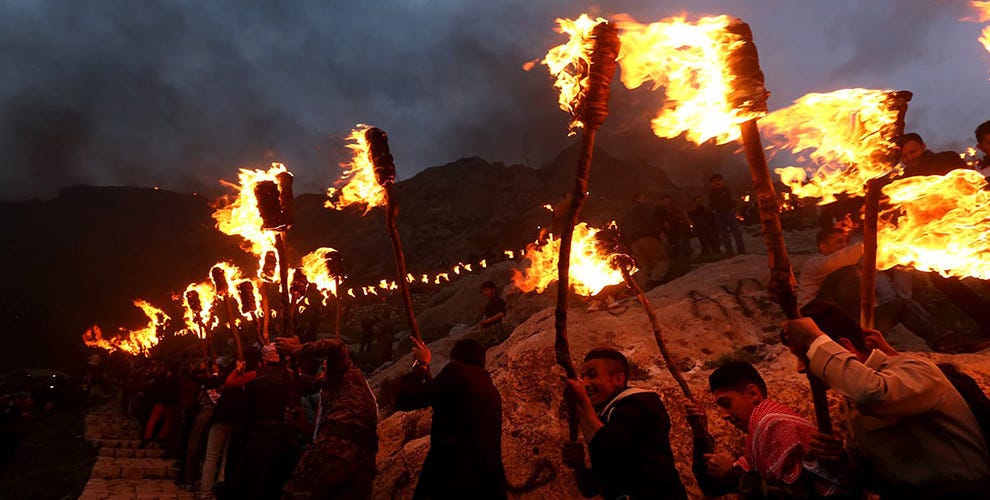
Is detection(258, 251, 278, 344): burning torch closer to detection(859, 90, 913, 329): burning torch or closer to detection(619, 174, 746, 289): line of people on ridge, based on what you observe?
detection(859, 90, 913, 329): burning torch

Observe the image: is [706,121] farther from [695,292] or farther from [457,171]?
[457,171]

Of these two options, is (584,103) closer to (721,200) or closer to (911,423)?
(911,423)

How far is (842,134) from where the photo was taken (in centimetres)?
393

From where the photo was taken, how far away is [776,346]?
319 inches

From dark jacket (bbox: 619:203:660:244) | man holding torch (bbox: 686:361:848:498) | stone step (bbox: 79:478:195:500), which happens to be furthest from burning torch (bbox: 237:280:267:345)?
dark jacket (bbox: 619:203:660:244)

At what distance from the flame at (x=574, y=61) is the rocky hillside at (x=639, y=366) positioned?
9.24 ft

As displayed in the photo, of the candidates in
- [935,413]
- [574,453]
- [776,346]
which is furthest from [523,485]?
[776,346]

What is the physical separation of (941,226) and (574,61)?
3.00 meters

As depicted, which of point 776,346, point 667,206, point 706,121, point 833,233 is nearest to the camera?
point 706,121

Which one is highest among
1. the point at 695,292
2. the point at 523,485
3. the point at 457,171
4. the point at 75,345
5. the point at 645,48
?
the point at 457,171

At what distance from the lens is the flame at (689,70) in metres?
3.10

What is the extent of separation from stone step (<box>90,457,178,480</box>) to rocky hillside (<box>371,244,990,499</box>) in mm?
6547

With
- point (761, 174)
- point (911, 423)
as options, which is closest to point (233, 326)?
point (761, 174)

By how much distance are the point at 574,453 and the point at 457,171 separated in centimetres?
12204
